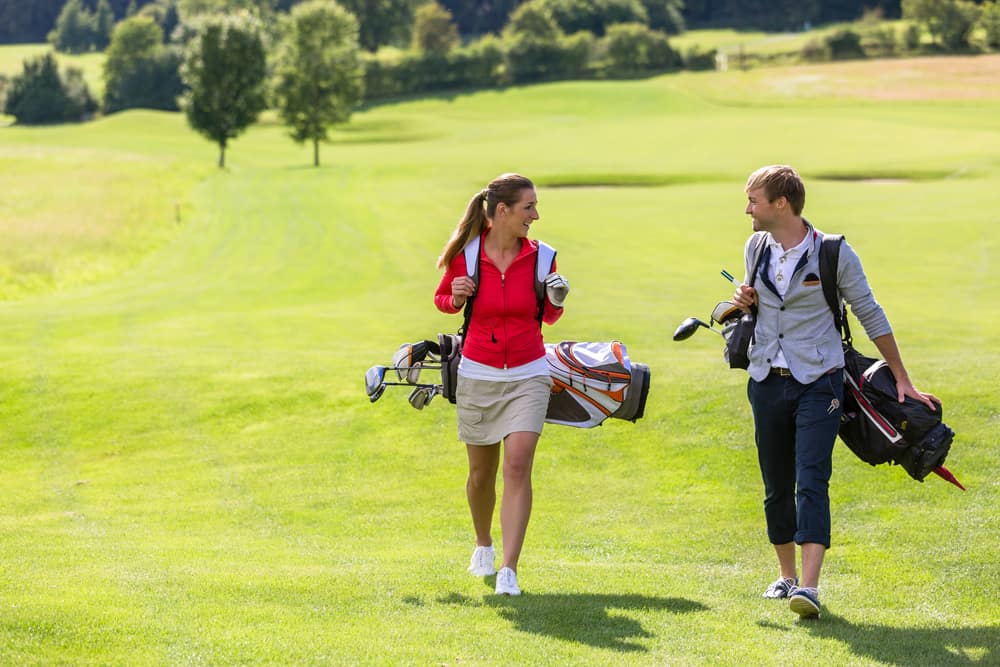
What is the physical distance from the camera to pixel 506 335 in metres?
7.59

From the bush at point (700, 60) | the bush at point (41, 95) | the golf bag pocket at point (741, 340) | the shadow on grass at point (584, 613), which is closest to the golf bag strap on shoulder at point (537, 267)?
the golf bag pocket at point (741, 340)

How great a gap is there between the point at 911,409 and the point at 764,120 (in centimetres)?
7193

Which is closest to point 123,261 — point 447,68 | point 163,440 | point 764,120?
point 163,440

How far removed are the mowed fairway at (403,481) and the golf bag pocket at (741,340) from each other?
1431 millimetres

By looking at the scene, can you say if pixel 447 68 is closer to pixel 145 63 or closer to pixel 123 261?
pixel 145 63

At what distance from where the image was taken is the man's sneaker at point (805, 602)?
268 inches

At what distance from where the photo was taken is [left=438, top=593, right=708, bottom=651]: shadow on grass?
6.58 metres

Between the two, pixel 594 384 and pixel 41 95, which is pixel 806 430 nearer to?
pixel 594 384

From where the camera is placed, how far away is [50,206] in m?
52.3

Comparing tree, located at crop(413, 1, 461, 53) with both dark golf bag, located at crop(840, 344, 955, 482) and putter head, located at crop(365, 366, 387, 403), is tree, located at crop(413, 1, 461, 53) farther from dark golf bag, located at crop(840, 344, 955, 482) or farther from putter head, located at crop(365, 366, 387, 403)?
dark golf bag, located at crop(840, 344, 955, 482)

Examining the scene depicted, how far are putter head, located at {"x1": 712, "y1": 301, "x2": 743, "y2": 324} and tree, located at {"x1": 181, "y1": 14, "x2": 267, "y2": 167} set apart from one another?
83977mm

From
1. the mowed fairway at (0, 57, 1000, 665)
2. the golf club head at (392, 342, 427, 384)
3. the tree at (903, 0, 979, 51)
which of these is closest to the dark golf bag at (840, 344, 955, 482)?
the mowed fairway at (0, 57, 1000, 665)

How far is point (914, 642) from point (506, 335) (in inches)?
111

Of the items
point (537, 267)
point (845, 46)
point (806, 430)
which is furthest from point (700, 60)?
point (806, 430)
